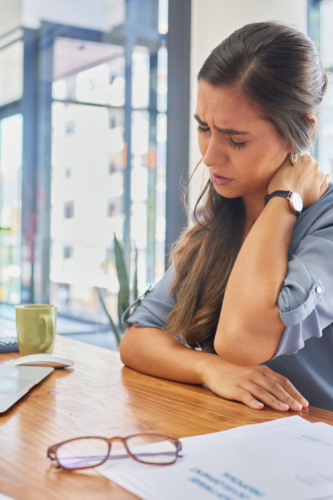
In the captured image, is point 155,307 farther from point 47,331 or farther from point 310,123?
point 310,123

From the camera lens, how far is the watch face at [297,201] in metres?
1.08

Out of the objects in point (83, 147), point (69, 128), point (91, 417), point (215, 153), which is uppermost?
point (69, 128)

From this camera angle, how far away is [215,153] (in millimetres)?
1101

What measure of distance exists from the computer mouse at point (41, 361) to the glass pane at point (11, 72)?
10.3ft

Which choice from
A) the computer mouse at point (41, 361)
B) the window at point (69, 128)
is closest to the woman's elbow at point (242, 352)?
the computer mouse at point (41, 361)

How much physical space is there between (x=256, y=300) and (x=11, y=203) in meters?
3.30

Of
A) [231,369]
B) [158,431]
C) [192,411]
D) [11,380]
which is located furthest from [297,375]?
[11,380]

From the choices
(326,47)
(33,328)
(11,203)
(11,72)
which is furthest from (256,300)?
(11,72)

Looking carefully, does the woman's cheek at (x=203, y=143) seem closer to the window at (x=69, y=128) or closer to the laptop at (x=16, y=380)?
A: the laptop at (x=16, y=380)

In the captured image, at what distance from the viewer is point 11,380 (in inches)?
37.7

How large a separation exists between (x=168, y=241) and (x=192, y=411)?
2364 mm

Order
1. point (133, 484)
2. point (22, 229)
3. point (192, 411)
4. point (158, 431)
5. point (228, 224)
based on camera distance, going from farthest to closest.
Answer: point (22, 229) < point (228, 224) < point (192, 411) < point (158, 431) < point (133, 484)

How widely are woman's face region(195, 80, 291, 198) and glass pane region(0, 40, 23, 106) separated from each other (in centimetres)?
304

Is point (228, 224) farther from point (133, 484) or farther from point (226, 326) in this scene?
point (133, 484)
